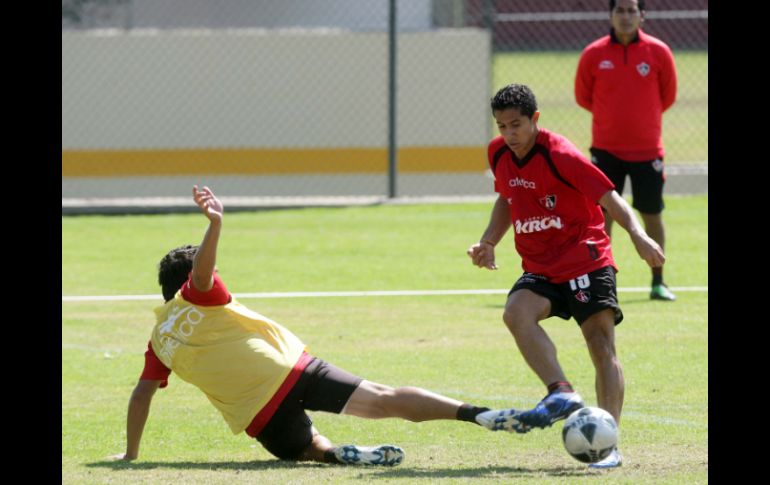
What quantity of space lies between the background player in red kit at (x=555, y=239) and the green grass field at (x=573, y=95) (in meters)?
16.0

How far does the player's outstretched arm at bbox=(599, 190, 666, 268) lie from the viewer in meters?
6.02

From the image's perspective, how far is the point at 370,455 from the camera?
20.7ft

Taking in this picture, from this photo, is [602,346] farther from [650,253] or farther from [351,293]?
[351,293]

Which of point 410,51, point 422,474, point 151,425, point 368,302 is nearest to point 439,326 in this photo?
point 368,302

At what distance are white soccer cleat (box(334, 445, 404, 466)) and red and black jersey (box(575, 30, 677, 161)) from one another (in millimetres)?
5130

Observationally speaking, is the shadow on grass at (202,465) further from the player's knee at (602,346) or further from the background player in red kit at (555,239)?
the player's knee at (602,346)

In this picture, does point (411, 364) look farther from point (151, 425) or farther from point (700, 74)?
point (700, 74)

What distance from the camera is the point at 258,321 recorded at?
6551 millimetres

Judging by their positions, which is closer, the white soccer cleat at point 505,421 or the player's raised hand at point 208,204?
the white soccer cleat at point 505,421

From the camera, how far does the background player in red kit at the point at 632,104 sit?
10.7m

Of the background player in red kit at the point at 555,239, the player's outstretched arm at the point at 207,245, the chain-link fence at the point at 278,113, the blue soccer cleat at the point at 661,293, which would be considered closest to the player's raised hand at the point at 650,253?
the background player in red kit at the point at 555,239

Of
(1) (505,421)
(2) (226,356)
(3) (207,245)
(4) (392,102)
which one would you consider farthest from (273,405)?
(4) (392,102)
